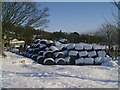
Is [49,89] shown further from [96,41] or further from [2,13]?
[96,41]

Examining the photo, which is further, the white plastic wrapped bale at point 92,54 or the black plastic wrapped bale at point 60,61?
the white plastic wrapped bale at point 92,54

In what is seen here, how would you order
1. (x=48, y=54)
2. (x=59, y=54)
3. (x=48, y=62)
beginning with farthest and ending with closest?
(x=48, y=54) → (x=59, y=54) → (x=48, y=62)

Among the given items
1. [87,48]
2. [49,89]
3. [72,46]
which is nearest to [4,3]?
[72,46]

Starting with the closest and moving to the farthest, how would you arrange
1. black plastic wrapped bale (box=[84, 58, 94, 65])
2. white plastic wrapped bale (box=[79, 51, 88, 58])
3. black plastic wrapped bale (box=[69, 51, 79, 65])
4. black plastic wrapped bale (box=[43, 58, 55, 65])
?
black plastic wrapped bale (box=[43, 58, 55, 65])
black plastic wrapped bale (box=[84, 58, 94, 65])
black plastic wrapped bale (box=[69, 51, 79, 65])
white plastic wrapped bale (box=[79, 51, 88, 58])

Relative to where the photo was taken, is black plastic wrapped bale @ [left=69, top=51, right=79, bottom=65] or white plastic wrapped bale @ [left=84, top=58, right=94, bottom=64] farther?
black plastic wrapped bale @ [left=69, top=51, right=79, bottom=65]

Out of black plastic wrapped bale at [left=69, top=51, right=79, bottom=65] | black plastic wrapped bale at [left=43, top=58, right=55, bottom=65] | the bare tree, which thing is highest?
the bare tree

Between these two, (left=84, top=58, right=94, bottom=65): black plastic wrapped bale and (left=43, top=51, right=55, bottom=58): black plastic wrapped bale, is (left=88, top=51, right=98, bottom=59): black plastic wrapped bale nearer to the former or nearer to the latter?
(left=84, top=58, right=94, bottom=65): black plastic wrapped bale

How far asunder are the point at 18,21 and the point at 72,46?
15.6ft

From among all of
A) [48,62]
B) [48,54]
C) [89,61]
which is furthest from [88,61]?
[48,54]

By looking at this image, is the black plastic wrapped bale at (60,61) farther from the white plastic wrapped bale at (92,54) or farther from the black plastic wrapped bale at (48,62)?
the white plastic wrapped bale at (92,54)

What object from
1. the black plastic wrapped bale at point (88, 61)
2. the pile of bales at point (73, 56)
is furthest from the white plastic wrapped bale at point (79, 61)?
the black plastic wrapped bale at point (88, 61)

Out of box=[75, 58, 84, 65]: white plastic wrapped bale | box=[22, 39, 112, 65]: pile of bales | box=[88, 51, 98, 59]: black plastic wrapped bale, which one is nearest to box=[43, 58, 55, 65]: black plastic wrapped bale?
box=[22, 39, 112, 65]: pile of bales

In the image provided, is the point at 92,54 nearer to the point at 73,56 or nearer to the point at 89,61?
the point at 89,61

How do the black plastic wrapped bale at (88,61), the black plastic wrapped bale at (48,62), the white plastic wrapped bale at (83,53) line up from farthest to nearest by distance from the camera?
the white plastic wrapped bale at (83,53) → the black plastic wrapped bale at (88,61) → the black plastic wrapped bale at (48,62)
